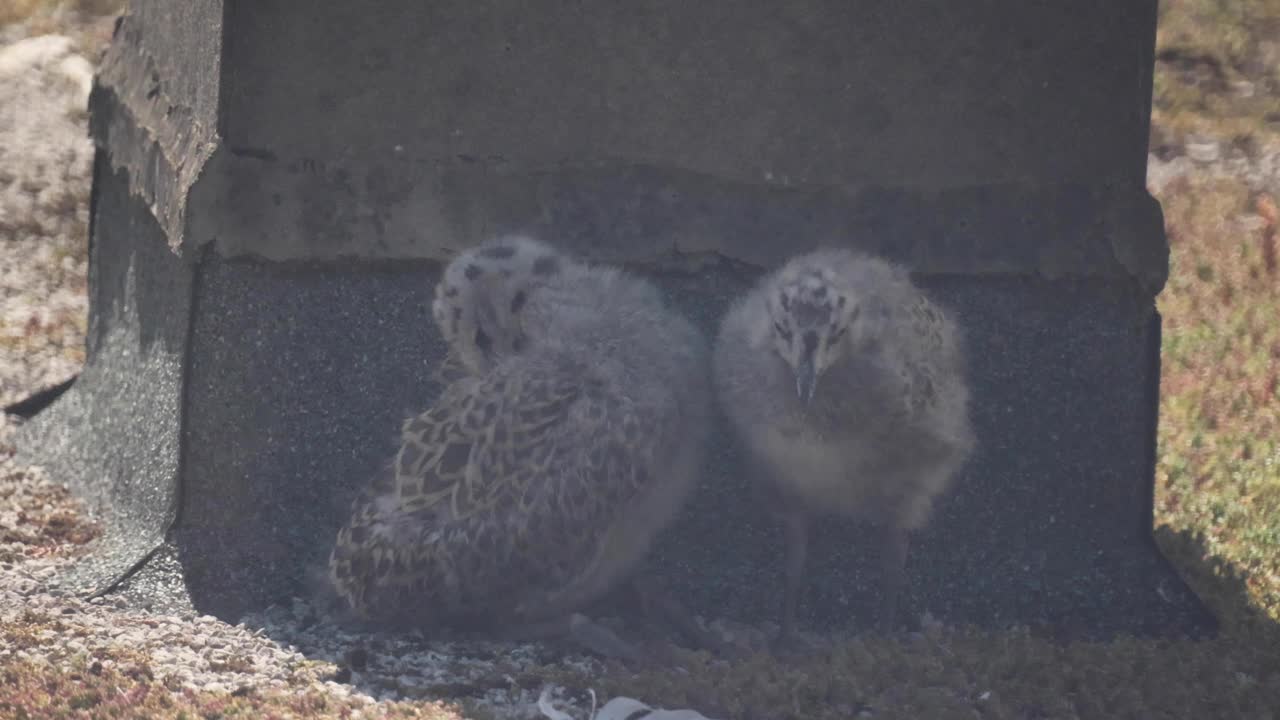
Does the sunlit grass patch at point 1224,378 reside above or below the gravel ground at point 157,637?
above

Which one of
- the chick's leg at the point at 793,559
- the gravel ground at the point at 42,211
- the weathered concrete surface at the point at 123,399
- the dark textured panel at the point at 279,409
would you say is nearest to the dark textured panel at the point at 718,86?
the dark textured panel at the point at 279,409

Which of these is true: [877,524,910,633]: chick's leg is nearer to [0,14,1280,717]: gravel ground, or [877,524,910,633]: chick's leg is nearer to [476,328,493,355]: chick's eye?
[0,14,1280,717]: gravel ground

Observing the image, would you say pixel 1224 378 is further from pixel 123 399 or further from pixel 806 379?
pixel 123 399

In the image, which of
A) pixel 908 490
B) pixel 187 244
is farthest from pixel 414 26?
pixel 908 490

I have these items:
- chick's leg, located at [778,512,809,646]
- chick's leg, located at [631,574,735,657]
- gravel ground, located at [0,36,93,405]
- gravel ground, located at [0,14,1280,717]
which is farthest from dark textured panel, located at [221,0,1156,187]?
gravel ground, located at [0,36,93,405]

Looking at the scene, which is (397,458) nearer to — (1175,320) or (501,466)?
(501,466)

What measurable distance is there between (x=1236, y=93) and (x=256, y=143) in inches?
301

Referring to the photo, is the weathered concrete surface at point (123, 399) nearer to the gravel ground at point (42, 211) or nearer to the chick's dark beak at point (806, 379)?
the gravel ground at point (42, 211)

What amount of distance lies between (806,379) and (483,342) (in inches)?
47.3

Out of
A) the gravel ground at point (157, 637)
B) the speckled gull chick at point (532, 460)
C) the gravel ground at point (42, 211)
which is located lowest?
the gravel ground at point (157, 637)

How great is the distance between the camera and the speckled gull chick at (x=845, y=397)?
510 centimetres

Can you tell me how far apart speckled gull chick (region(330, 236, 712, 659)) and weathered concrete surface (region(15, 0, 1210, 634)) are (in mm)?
301

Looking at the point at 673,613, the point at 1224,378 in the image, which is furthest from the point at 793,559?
the point at 1224,378

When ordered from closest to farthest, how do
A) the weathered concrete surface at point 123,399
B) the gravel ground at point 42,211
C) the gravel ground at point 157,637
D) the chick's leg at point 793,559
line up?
the gravel ground at point 157,637 < the chick's leg at point 793,559 < the weathered concrete surface at point 123,399 < the gravel ground at point 42,211
